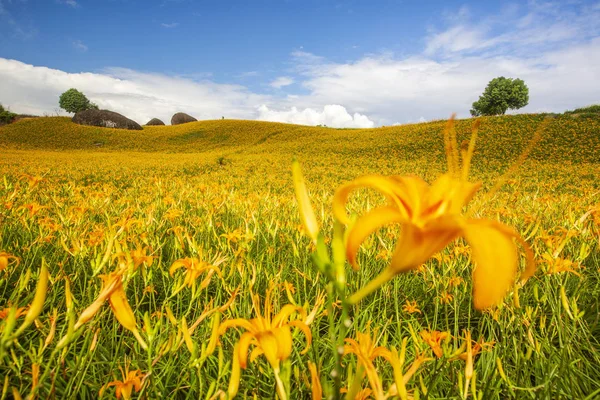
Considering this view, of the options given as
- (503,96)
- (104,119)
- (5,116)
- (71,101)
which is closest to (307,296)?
(104,119)

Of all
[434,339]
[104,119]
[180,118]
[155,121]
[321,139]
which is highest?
[180,118]

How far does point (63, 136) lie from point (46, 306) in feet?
99.7

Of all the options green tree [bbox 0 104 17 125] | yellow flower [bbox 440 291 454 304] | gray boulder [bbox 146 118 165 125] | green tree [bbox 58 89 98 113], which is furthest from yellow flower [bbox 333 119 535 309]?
green tree [bbox 58 89 98 113]

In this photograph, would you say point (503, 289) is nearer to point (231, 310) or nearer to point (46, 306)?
point (231, 310)

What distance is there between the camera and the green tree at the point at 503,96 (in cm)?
3981

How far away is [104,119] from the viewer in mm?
31781

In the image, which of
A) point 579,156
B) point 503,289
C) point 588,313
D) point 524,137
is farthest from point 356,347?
point 524,137

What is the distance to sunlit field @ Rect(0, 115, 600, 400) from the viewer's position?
1.35 feet

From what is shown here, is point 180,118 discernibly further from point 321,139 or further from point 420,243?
point 420,243

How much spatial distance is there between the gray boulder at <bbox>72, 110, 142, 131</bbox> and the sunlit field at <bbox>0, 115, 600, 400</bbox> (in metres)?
33.2

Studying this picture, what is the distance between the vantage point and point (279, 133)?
2736cm

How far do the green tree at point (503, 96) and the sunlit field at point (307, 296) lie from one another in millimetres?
44117

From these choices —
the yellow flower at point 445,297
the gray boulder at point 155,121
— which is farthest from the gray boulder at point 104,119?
the yellow flower at point 445,297

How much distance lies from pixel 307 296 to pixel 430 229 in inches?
53.4
